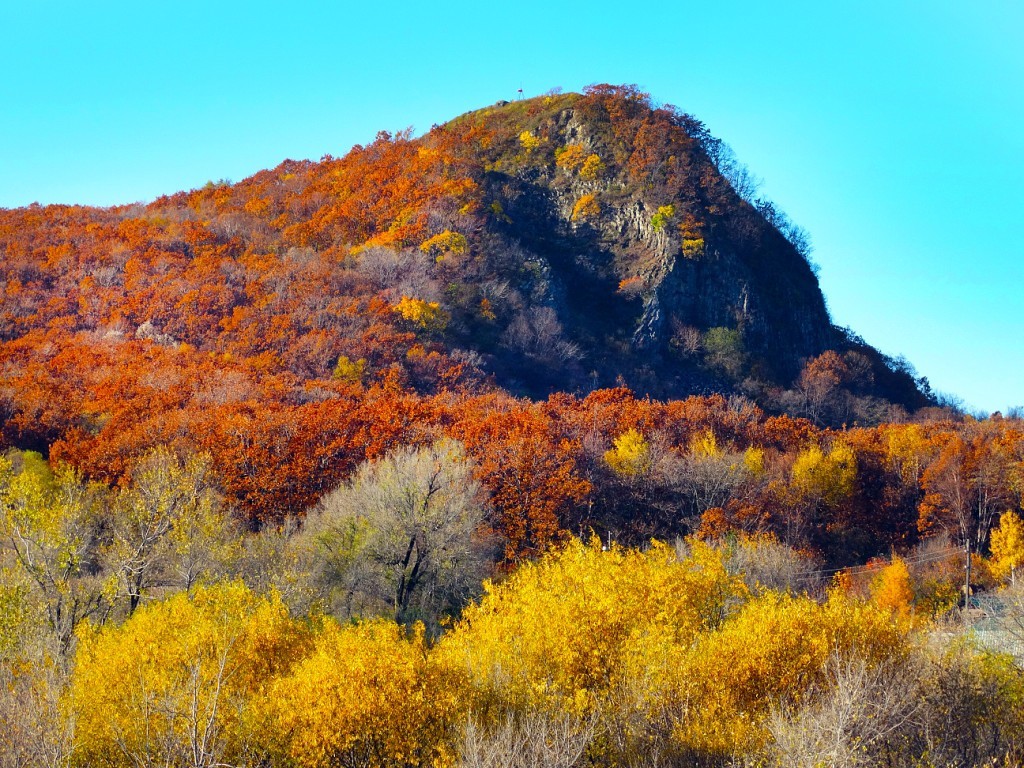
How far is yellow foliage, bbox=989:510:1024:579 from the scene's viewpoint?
5228cm

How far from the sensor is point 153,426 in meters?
55.6

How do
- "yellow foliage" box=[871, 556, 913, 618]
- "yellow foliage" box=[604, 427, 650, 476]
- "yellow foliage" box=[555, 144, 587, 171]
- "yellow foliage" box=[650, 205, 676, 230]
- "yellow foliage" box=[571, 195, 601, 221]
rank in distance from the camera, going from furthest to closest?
"yellow foliage" box=[555, 144, 587, 171] < "yellow foliage" box=[571, 195, 601, 221] < "yellow foliage" box=[650, 205, 676, 230] < "yellow foliage" box=[604, 427, 650, 476] < "yellow foliage" box=[871, 556, 913, 618]

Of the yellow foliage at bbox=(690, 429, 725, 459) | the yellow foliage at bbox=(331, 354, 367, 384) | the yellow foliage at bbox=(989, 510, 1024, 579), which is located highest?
the yellow foliage at bbox=(331, 354, 367, 384)

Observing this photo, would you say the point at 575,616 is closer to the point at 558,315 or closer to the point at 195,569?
the point at 195,569

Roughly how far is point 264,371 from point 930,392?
79.9 metres

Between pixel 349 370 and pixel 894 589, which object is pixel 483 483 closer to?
pixel 894 589

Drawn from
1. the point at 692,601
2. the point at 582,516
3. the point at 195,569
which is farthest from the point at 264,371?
the point at 692,601

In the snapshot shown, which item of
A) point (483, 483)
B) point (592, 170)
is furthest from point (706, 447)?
point (592, 170)

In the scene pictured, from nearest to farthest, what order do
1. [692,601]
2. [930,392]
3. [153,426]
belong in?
[692,601] → [153,426] → [930,392]

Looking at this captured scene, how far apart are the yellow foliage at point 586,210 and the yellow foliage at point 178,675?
3299 inches

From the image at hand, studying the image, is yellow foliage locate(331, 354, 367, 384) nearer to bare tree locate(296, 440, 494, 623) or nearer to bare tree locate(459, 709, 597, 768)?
bare tree locate(296, 440, 494, 623)

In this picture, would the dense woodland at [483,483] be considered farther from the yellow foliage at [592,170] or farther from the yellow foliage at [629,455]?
the yellow foliage at [592,170]

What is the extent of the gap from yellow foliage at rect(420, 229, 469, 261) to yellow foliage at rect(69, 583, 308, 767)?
68426 millimetres

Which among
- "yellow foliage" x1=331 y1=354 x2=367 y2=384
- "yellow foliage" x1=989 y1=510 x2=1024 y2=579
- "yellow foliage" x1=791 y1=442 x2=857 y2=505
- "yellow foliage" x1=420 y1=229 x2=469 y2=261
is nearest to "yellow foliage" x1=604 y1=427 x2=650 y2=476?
"yellow foliage" x1=791 y1=442 x2=857 y2=505
